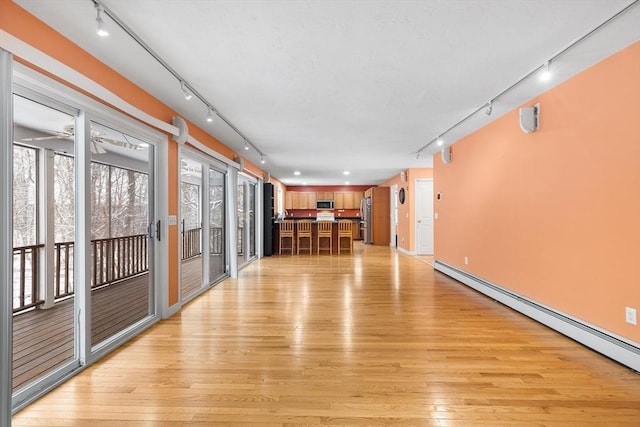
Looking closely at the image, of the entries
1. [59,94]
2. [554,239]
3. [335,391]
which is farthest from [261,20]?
[554,239]

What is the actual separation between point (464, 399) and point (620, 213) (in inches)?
75.2

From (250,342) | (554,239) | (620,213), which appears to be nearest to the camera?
(620,213)

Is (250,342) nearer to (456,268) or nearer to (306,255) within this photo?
(456,268)

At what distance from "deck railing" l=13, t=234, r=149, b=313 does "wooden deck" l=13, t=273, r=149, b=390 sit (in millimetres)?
221

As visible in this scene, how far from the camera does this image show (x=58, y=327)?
3.15 metres

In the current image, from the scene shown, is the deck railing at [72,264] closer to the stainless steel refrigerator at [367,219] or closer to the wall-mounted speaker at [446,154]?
the wall-mounted speaker at [446,154]

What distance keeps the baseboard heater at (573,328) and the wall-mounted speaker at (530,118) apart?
75.6 inches

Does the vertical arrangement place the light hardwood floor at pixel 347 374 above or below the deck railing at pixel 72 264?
below

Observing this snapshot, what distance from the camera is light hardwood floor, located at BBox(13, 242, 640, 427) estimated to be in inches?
69.2

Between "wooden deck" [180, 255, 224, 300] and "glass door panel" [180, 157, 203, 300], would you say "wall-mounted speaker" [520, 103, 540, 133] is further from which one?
"glass door panel" [180, 157, 203, 300]

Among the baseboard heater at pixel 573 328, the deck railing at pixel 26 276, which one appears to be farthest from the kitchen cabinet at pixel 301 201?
the deck railing at pixel 26 276

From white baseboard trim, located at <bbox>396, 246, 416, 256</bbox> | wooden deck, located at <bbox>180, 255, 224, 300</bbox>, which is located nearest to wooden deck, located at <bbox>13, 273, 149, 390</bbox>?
wooden deck, located at <bbox>180, 255, 224, 300</bbox>

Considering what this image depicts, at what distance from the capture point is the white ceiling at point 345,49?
189 cm

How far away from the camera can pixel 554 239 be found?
3.06 metres
